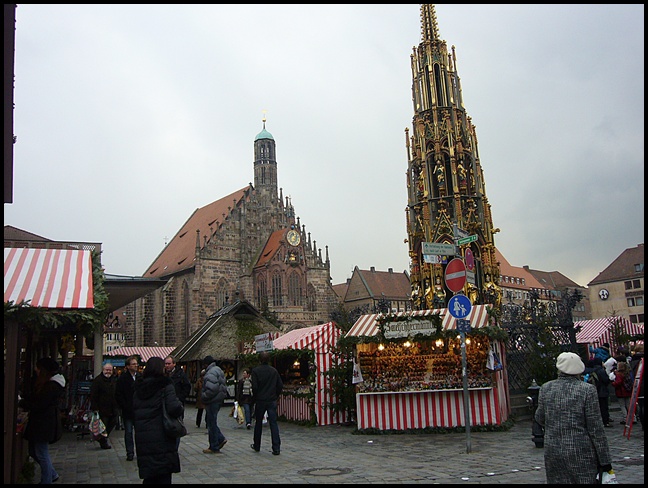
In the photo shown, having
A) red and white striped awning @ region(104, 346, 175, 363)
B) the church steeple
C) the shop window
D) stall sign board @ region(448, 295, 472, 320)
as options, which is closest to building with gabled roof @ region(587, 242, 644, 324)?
the shop window

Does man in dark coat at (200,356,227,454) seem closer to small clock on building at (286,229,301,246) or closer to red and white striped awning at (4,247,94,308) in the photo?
red and white striped awning at (4,247,94,308)

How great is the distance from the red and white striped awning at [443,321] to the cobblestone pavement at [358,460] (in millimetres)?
2072

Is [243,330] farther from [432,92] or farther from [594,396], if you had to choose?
[594,396]

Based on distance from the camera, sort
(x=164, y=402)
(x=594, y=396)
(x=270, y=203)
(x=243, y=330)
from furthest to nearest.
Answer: (x=270, y=203) < (x=243, y=330) < (x=164, y=402) < (x=594, y=396)

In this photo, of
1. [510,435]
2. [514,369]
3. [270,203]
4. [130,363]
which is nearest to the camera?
[130,363]

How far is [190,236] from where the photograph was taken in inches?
2202

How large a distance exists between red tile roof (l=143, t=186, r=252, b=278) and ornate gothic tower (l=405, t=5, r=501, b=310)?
3186 centimetres

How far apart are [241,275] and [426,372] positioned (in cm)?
3867

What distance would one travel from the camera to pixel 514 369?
53.2 ft

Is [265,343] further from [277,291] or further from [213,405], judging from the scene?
[277,291]

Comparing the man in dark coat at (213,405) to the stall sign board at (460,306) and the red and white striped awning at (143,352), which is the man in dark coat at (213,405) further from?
the red and white striped awning at (143,352)

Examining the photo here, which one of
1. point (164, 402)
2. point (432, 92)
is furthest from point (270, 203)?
point (164, 402)

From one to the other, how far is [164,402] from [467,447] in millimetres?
5198

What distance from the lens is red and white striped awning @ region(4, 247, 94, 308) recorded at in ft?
24.9
